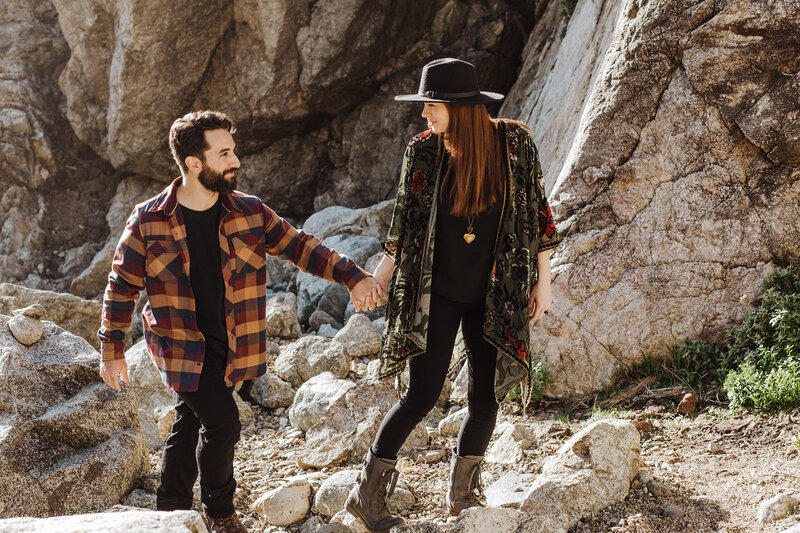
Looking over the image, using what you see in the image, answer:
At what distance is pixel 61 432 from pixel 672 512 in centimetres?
329

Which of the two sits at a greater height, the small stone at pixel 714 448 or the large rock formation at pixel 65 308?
the large rock formation at pixel 65 308

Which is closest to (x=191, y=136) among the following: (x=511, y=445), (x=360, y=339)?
(x=511, y=445)

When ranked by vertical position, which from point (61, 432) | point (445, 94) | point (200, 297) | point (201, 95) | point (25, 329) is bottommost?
point (61, 432)

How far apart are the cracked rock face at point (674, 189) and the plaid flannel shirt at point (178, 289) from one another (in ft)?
8.34

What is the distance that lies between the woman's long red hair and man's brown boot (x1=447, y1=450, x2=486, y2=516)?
1.18m

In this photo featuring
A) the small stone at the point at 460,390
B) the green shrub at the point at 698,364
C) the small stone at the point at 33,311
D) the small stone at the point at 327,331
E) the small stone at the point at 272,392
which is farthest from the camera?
the small stone at the point at 327,331

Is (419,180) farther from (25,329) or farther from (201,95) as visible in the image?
(201,95)

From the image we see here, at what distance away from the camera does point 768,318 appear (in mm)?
4617

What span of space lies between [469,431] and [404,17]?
9188mm

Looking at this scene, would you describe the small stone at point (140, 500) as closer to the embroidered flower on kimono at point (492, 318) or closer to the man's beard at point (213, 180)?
the man's beard at point (213, 180)

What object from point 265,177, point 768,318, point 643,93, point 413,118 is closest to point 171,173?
point 265,177

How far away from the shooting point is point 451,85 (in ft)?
10.2

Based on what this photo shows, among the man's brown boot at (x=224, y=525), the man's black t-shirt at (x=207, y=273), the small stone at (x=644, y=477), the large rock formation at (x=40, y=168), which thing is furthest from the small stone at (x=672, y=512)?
the large rock formation at (x=40, y=168)

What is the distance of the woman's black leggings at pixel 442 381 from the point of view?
3238mm
